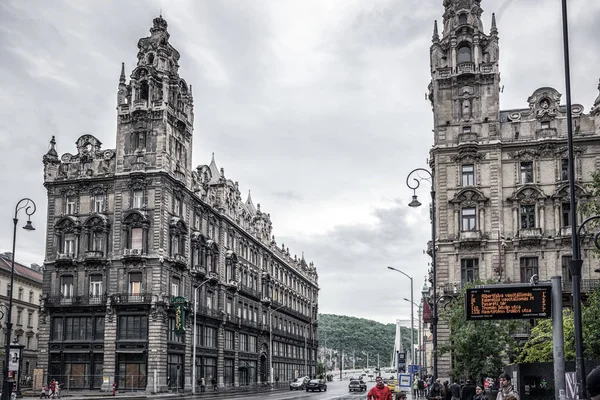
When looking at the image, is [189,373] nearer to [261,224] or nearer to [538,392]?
[261,224]

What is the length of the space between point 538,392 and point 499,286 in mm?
6927

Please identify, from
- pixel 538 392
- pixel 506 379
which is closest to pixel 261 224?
pixel 538 392

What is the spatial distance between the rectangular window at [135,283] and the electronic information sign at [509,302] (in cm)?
5153

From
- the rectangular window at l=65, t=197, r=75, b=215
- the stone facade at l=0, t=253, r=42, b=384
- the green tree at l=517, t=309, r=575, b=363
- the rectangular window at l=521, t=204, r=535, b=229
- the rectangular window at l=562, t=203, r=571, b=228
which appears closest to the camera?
the green tree at l=517, t=309, r=575, b=363

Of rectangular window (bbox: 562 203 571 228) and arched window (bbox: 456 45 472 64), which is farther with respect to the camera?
arched window (bbox: 456 45 472 64)

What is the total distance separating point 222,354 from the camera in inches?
3295

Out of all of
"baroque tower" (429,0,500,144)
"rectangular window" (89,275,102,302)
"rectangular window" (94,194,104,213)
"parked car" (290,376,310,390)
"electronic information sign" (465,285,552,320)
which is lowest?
"parked car" (290,376,310,390)

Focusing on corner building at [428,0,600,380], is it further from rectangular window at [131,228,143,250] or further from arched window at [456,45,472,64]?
rectangular window at [131,228,143,250]

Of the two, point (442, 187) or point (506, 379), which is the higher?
point (442, 187)

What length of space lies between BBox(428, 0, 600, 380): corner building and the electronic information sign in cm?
3400

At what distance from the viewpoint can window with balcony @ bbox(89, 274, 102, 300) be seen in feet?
231

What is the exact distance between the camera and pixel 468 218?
57.1 meters

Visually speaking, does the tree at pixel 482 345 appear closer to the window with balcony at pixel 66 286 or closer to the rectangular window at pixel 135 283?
the rectangular window at pixel 135 283

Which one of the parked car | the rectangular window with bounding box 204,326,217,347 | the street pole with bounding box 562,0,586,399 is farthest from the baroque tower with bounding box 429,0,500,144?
the street pole with bounding box 562,0,586,399
